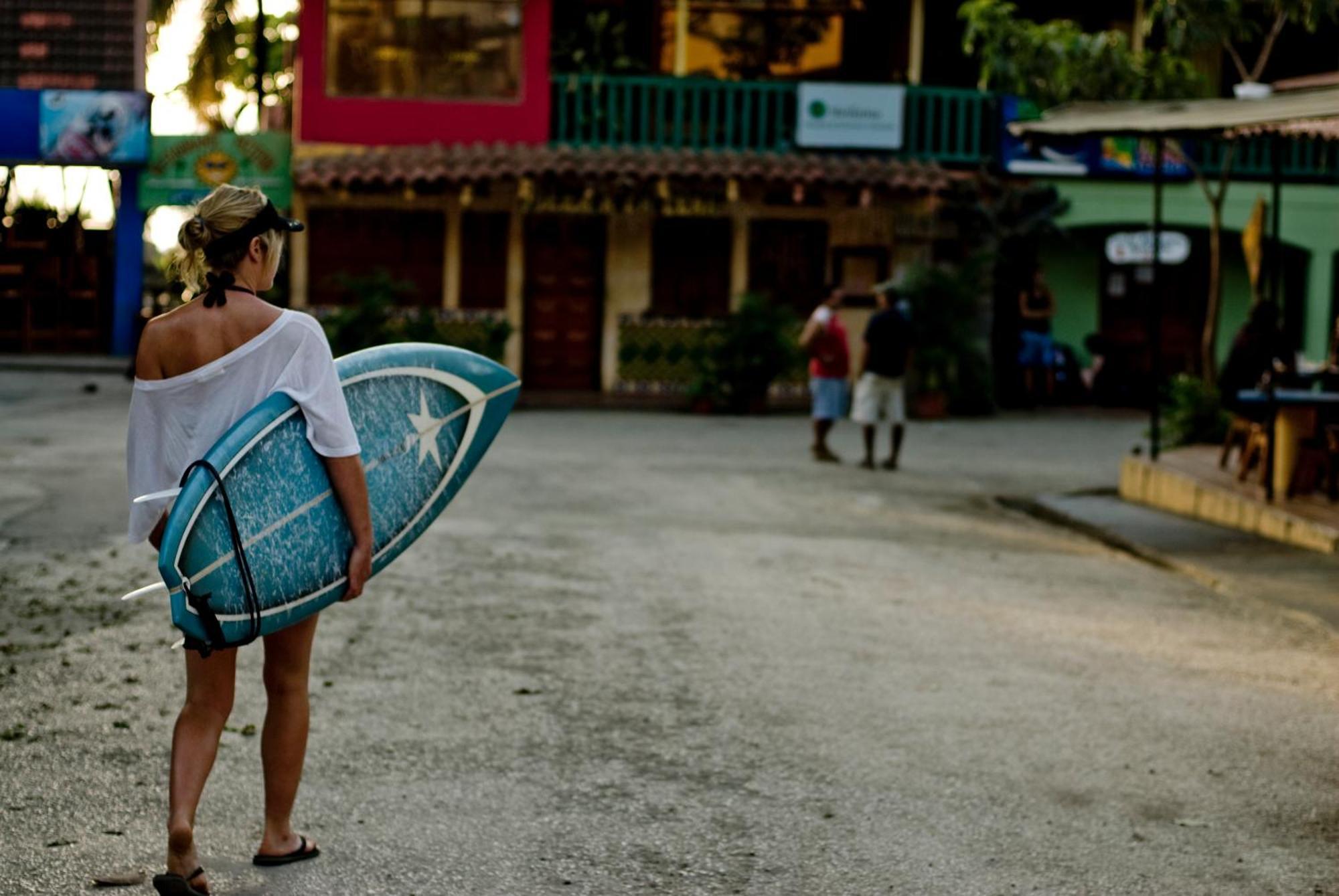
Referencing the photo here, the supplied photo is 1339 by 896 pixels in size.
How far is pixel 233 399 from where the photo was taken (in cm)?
414

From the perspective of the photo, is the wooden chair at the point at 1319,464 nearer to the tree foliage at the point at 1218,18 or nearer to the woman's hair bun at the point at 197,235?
the tree foliage at the point at 1218,18

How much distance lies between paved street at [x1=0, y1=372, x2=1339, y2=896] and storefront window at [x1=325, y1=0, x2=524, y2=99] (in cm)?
1419

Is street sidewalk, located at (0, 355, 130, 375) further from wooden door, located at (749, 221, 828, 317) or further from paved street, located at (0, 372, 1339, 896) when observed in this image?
paved street, located at (0, 372, 1339, 896)

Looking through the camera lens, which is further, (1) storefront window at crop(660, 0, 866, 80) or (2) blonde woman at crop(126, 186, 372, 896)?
(1) storefront window at crop(660, 0, 866, 80)

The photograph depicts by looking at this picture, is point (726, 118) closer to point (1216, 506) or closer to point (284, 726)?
point (1216, 506)

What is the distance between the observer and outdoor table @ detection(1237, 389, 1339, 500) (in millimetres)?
13102

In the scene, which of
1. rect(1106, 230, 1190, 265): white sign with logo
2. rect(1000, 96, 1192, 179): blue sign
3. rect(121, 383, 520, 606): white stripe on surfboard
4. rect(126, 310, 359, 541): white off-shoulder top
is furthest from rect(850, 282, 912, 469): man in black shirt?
rect(126, 310, 359, 541): white off-shoulder top

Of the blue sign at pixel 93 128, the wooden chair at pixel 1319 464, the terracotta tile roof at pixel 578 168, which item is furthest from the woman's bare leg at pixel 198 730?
the blue sign at pixel 93 128

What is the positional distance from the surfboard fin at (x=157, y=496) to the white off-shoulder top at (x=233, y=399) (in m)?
0.01

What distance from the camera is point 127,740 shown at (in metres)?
5.85

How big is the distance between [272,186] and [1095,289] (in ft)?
38.7

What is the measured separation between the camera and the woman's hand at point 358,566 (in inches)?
167

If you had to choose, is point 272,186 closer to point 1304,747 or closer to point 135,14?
point 135,14

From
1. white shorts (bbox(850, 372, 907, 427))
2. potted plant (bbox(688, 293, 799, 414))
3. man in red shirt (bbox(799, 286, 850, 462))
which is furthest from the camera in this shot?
potted plant (bbox(688, 293, 799, 414))
